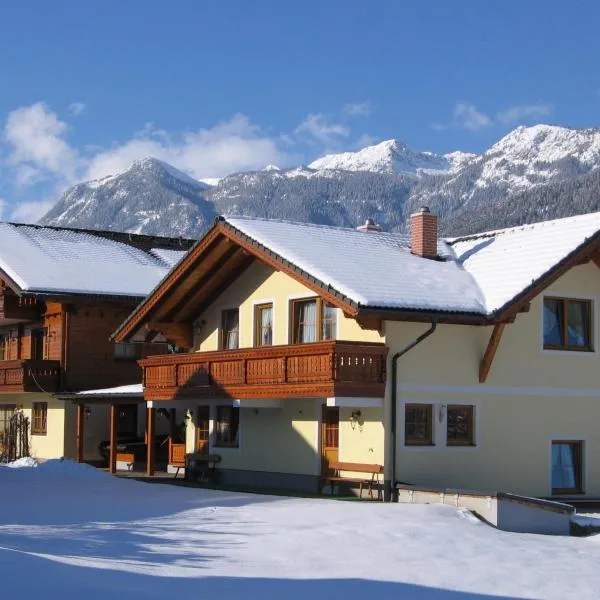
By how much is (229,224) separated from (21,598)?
59.8ft

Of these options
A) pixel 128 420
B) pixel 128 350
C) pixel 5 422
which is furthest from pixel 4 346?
pixel 128 420

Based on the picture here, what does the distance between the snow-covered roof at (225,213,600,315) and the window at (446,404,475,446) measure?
2.48 m

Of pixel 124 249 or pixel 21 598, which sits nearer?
pixel 21 598

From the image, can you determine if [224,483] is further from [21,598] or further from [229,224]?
[21,598]

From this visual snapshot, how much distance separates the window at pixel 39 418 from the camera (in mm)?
41384

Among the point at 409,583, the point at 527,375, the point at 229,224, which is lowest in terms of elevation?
the point at 409,583

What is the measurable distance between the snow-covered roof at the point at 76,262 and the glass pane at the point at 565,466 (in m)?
17.2

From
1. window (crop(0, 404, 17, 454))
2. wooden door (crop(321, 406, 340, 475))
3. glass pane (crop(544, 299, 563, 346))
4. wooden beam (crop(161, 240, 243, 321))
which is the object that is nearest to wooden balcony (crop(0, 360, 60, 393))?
window (crop(0, 404, 17, 454))

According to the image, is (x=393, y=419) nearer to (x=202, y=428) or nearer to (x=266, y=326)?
(x=266, y=326)

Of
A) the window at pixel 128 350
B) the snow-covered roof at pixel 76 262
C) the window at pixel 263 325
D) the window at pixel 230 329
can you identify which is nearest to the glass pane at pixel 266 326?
the window at pixel 263 325

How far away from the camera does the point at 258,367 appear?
2770 cm

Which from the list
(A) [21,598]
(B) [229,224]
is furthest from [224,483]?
(A) [21,598]

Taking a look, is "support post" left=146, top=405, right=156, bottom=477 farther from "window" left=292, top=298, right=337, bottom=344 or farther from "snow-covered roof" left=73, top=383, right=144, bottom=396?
"window" left=292, top=298, right=337, bottom=344

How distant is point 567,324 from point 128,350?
1746 centimetres
